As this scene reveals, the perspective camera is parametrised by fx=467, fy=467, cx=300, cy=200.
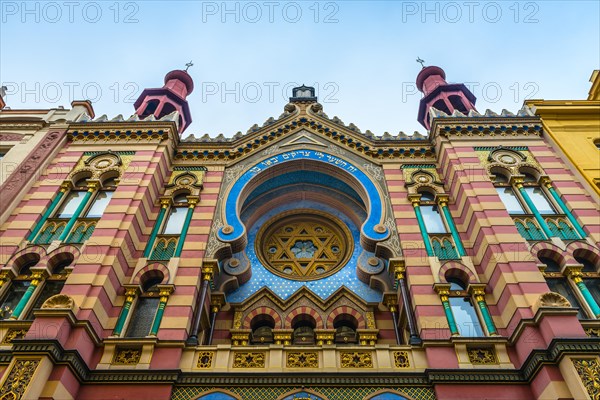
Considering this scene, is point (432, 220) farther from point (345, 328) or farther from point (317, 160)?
point (317, 160)

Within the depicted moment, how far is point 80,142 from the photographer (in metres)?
18.3

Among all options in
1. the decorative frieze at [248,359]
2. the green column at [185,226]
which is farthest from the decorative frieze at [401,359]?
the green column at [185,226]

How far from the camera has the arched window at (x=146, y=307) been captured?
500 inches

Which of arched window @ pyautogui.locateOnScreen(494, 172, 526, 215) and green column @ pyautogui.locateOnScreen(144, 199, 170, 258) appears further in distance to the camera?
arched window @ pyautogui.locateOnScreen(494, 172, 526, 215)

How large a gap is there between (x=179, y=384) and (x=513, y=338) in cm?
816

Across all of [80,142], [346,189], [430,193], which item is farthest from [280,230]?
[80,142]

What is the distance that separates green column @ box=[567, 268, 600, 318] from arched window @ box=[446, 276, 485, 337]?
2836mm

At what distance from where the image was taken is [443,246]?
1451 cm

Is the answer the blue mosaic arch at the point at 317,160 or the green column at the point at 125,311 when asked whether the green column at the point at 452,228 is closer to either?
the blue mosaic arch at the point at 317,160

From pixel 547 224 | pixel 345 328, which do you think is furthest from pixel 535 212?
pixel 345 328

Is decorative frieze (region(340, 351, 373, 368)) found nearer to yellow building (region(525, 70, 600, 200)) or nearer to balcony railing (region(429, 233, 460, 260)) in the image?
balcony railing (region(429, 233, 460, 260))

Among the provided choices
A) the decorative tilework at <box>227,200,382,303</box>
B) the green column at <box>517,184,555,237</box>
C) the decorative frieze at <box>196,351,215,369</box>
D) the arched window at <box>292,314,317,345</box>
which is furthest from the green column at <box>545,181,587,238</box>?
the decorative frieze at <box>196,351,215,369</box>

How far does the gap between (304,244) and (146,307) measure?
251 inches

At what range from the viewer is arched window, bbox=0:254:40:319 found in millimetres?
12711
